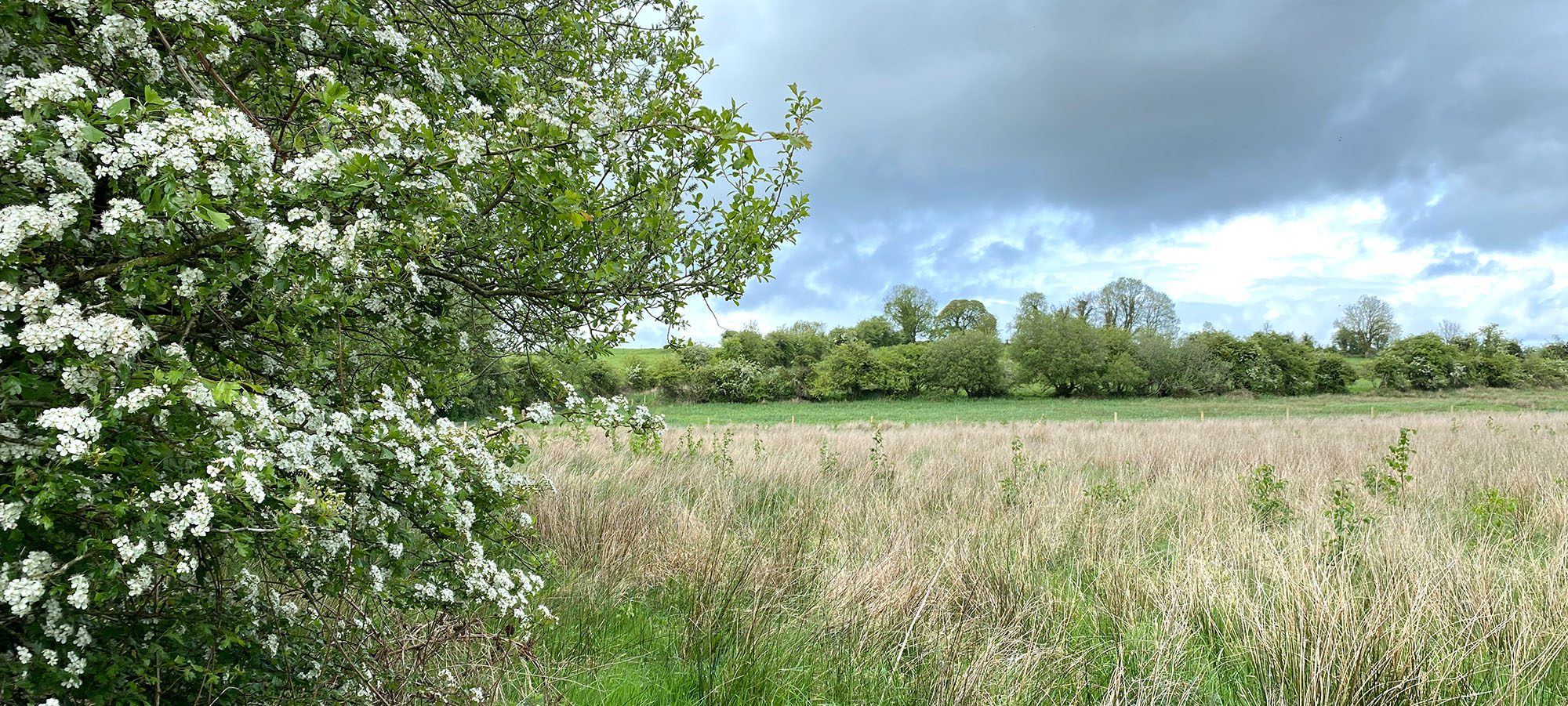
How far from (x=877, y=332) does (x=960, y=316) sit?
48.3 feet

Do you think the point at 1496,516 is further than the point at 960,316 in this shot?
No

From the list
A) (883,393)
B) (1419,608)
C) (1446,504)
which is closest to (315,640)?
(1419,608)

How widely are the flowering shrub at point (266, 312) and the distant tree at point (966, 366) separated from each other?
58.7m

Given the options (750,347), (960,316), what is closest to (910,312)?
(960,316)

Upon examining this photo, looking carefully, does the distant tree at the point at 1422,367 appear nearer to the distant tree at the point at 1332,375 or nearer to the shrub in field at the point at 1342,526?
the distant tree at the point at 1332,375

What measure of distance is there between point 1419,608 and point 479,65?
5.84 meters

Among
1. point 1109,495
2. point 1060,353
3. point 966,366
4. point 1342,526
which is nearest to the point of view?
point 1342,526

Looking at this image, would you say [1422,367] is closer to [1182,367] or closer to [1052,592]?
Answer: [1182,367]

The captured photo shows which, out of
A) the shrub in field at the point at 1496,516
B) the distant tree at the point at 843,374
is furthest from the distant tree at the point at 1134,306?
the shrub in field at the point at 1496,516

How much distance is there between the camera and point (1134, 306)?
80.2 m

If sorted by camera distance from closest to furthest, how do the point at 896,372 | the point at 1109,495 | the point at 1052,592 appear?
the point at 1052,592 → the point at 1109,495 → the point at 896,372

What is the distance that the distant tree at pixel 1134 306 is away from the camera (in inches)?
3086

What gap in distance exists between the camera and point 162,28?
2.27 m

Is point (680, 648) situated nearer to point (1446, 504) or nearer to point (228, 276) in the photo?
point (228, 276)
